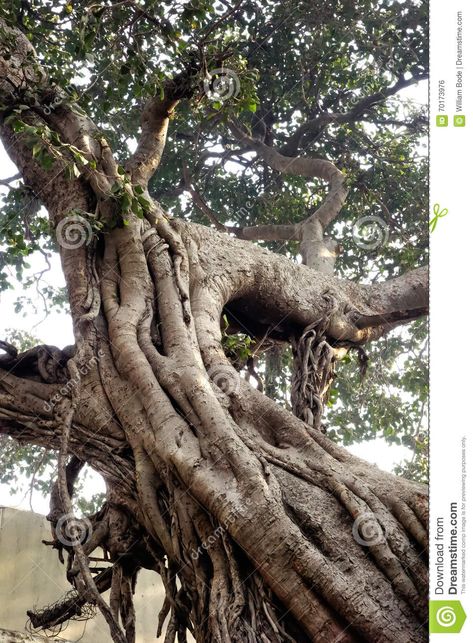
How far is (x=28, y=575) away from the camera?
5297 mm

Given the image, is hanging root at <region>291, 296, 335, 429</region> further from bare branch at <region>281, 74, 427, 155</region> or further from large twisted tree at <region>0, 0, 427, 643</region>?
bare branch at <region>281, 74, 427, 155</region>

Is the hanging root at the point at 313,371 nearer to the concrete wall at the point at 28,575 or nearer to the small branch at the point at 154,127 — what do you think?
the small branch at the point at 154,127

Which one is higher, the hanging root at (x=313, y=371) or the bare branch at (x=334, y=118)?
the bare branch at (x=334, y=118)

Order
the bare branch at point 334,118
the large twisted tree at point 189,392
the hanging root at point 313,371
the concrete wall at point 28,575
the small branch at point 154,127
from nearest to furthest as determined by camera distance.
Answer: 1. the large twisted tree at point 189,392
2. the small branch at point 154,127
3. the hanging root at point 313,371
4. the concrete wall at point 28,575
5. the bare branch at point 334,118

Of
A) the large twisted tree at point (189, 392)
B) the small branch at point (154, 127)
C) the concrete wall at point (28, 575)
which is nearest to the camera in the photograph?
the large twisted tree at point (189, 392)

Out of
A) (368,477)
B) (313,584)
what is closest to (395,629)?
(313,584)

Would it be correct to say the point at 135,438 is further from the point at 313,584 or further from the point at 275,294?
the point at 275,294

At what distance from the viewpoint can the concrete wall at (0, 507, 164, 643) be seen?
5199 mm

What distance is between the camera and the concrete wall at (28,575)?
17.1 feet

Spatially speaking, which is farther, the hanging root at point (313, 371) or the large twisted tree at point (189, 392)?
the hanging root at point (313, 371)

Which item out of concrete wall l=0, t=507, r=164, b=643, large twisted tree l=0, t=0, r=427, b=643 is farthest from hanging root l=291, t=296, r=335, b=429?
concrete wall l=0, t=507, r=164, b=643

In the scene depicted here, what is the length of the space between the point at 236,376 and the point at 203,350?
0.23 meters

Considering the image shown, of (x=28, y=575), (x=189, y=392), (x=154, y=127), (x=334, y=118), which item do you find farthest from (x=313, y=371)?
(x=334, y=118)
